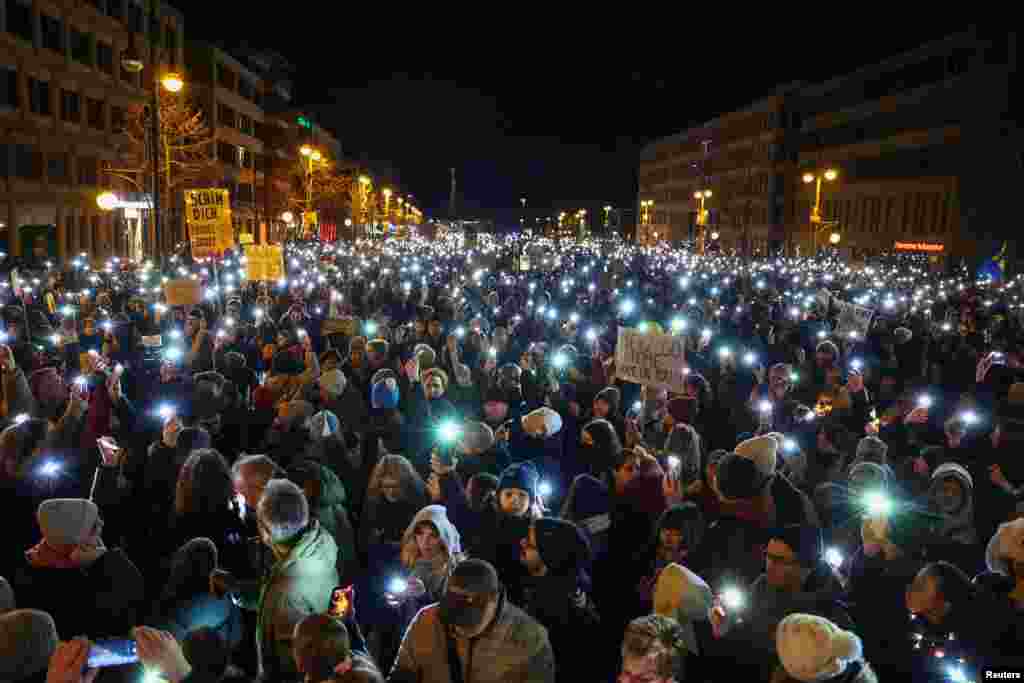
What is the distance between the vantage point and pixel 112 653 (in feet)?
11.4

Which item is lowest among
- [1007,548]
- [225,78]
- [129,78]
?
[1007,548]

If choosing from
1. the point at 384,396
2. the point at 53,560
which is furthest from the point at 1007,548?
the point at 384,396

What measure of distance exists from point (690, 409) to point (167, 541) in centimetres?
490

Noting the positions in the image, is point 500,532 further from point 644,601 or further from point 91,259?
point 91,259

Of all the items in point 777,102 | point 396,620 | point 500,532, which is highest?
point 777,102

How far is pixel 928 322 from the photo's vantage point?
1700 cm

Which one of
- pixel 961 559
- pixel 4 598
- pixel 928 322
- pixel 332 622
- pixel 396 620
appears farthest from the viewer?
pixel 928 322

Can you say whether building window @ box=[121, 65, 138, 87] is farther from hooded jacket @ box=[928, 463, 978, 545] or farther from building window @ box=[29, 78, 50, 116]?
hooded jacket @ box=[928, 463, 978, 545]

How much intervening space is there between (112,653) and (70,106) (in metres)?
48.0

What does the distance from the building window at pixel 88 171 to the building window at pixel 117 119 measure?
3.14m

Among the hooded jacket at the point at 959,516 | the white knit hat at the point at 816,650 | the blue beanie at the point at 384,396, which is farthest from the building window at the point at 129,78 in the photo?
the white knit hat at the point at 816,650

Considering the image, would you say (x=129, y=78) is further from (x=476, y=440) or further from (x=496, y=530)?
(x=496, y=530)

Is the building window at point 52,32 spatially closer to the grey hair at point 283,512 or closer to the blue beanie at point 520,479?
the blue beanie at point 520,479

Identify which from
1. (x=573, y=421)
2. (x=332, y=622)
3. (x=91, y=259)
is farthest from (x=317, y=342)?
(x=91, y=259)
